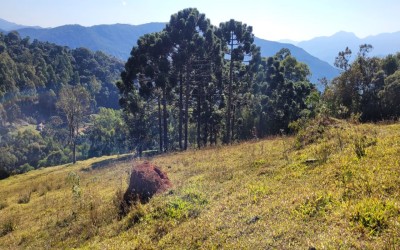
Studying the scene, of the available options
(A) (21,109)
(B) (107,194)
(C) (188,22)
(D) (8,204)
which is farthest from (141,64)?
(A) (21,109)

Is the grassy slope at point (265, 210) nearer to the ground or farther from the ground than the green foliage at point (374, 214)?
nearer to the ground

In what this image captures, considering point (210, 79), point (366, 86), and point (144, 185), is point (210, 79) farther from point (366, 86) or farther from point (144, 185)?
point (144, 185)

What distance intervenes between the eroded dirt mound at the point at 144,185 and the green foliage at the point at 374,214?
651cm

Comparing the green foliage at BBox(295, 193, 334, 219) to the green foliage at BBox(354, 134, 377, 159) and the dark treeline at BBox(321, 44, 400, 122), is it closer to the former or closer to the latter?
the green foliage at BBox(354, 134, 377, 159)

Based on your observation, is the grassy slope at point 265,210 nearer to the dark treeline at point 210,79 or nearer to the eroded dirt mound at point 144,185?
the eroded dirt mound at point 144,185

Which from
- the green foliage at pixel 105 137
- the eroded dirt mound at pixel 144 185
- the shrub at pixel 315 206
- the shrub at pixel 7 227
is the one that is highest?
the shrub at pixel 315 206

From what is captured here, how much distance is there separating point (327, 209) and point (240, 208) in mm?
2164

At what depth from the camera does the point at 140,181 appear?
11.1 metres

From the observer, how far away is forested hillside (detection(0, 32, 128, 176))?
96812 millimetres

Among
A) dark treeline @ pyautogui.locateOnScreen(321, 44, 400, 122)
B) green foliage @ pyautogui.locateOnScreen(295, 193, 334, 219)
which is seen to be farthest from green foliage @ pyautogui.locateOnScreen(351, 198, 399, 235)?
dark treeline @ pyautogui.locateOnScreen(321, 44, 400, 122)

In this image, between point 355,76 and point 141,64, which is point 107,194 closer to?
point 141,64

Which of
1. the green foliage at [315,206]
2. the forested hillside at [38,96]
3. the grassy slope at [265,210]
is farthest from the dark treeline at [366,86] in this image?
the forested hillside at [38,96]

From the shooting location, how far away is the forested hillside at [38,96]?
318 ft

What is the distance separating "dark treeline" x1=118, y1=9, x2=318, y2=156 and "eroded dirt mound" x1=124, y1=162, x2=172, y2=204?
15.6m
